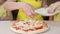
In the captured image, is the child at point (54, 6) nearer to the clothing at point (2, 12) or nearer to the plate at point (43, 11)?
the plate at point (43, 11)

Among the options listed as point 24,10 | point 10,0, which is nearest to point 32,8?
point 24,10

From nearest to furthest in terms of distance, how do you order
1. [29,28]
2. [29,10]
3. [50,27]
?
[29,28] < [50,27] < [29,10]

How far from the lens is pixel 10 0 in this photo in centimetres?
97

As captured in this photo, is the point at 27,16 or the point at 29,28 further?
the point at 27,16

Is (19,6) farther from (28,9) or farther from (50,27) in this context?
(50,27)

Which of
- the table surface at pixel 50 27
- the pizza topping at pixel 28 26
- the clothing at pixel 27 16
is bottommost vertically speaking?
the table surface at pixel 50 27

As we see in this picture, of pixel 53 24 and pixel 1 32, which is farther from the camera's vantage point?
pixel 53 24

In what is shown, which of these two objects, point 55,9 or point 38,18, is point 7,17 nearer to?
point 38,18

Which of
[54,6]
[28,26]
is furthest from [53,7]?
[28,26]

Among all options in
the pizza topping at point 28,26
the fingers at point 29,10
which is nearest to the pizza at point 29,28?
the pizza topping at point 28,26

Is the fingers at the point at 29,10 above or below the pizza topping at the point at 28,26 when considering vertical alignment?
above

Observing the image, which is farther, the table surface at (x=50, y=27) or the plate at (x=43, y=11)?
the plate at (x=43, y=11)

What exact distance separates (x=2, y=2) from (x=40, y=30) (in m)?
0.38

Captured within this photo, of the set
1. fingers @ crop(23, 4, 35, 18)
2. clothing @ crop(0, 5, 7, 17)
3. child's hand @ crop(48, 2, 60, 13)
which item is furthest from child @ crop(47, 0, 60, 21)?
clothing @ crop(0, 5, 7, 17)
